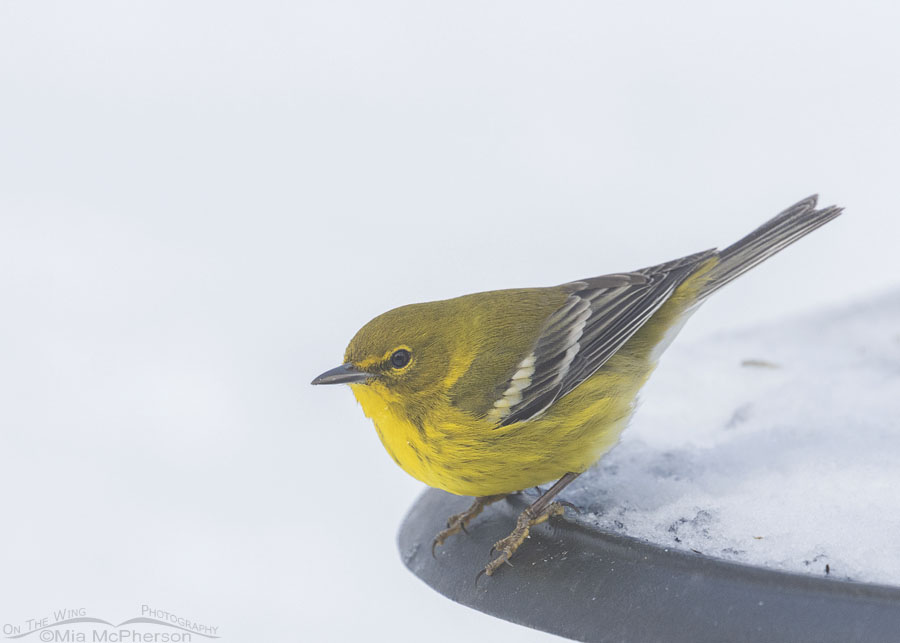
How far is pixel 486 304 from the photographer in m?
4.02

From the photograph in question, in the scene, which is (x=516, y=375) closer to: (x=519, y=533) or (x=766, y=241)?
(x=519, y=533)

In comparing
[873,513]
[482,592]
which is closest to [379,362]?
[482,592]

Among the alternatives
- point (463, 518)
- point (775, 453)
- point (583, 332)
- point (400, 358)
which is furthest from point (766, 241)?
point (463, 518)

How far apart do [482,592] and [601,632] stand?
1.48 ft

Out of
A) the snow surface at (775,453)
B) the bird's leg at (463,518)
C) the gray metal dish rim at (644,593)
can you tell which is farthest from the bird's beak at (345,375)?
the snow surface at (775,453)

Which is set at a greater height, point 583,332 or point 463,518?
point 583,332

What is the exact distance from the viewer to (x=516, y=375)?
12.3ft

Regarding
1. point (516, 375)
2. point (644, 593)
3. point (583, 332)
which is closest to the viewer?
point (644, 593)

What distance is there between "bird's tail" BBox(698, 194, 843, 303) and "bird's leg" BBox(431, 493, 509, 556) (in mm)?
1344

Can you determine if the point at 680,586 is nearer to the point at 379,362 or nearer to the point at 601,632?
the point at 601,632

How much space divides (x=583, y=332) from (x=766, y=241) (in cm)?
94

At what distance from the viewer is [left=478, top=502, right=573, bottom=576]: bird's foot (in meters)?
2.97

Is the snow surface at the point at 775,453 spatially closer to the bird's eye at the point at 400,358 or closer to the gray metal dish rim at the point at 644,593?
the gray metal dish rim at the point at 644,593

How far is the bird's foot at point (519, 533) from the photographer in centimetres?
297
